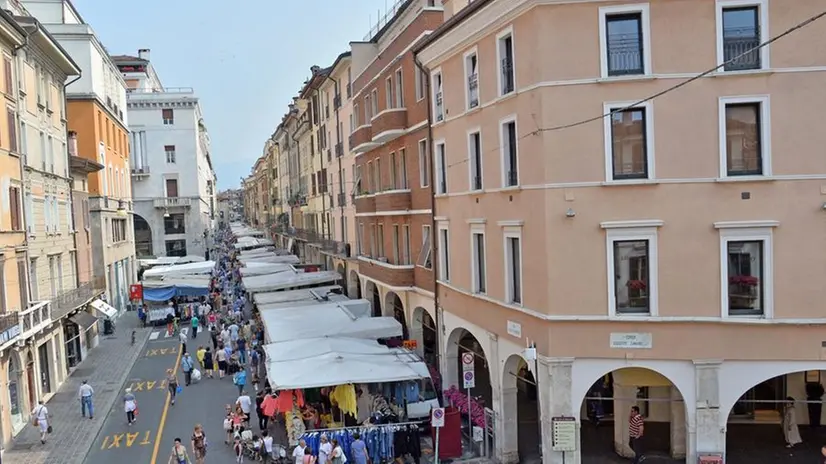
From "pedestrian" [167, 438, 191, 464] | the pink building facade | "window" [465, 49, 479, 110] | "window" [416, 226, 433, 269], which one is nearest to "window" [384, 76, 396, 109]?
"window" [416, 226, 433, 269]

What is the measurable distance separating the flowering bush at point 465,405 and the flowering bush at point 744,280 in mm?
8402

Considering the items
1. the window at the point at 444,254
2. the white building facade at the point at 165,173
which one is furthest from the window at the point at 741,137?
the white building facade at the point at 165,173

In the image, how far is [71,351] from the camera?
118ft

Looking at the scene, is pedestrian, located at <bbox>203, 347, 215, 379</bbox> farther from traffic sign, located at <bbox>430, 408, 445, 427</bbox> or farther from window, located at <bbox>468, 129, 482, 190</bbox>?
traffic sign, located at <bbox>430, 408, 445, 427</bbox>

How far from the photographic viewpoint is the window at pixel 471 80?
2077 centimetres

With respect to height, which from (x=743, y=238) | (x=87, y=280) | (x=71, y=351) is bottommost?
(x=71, y=351)

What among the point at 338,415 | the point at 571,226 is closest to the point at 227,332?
the point at 338,415

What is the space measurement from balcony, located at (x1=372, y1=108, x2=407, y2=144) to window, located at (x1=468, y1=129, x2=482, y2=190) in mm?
6766

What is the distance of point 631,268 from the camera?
1644 cm

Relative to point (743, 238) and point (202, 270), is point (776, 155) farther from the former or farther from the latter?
point (202, 270)

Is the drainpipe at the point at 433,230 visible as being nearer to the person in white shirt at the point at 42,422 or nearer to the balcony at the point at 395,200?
the balcony at the point at 395,200

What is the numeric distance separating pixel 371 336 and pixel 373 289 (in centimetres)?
1255

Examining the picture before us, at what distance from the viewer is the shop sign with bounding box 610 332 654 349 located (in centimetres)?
1630

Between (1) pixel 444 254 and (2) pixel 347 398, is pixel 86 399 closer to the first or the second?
(2) pixel 347 398
